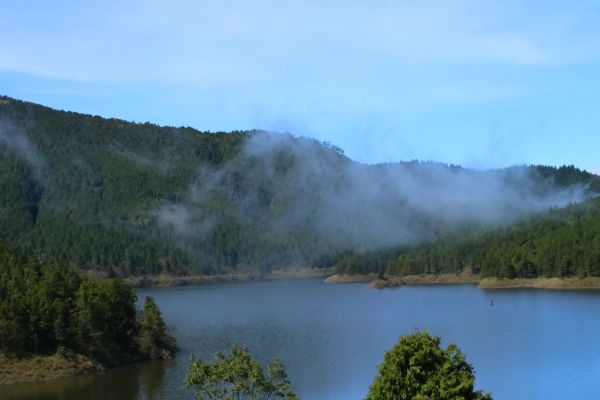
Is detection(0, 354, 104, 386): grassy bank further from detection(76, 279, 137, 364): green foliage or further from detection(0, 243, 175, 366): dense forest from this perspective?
detection(76, 279, 137, 364): green foliage

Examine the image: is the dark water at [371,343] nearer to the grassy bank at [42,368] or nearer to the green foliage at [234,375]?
the grassy bank at [42,368]

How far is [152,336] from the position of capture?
350 ft

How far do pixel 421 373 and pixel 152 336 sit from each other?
239ft

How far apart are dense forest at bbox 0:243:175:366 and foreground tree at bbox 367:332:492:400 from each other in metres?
65.8

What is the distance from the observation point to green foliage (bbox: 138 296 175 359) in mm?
105562

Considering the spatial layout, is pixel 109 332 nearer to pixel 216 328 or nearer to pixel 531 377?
pixel 216 328

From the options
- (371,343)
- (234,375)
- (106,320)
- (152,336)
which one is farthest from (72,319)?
(234,375)

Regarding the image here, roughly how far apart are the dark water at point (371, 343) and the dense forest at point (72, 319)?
4.53m

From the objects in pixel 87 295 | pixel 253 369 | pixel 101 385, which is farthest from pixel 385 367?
pixel 87 295

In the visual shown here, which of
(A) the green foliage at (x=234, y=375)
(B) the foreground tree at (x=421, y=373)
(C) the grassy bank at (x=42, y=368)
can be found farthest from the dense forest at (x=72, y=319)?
(B) the foreground tree at (x=421, y=373)

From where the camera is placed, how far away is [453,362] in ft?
131

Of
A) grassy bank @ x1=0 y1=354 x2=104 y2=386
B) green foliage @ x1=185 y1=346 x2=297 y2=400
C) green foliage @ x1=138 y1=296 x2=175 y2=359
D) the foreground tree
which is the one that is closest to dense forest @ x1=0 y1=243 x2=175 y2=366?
green foliage @ x1=138 y1=296 x2=175 y2=359

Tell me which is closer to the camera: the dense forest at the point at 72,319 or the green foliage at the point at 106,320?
the dense forest at the point at 72,319

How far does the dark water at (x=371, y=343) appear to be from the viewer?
3179 inches
